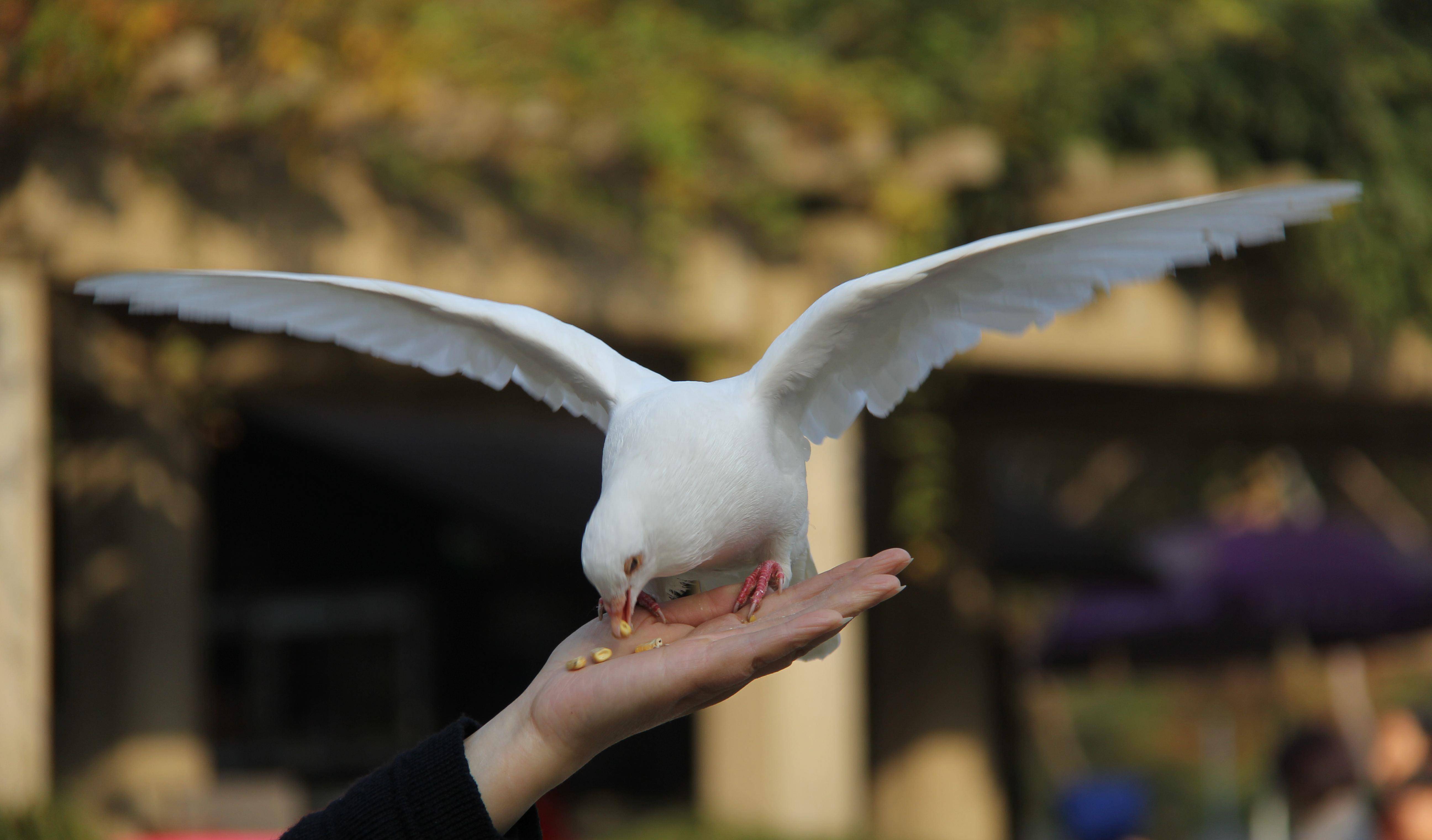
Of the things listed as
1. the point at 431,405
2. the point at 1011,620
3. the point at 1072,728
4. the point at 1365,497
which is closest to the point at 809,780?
the point at 431,405

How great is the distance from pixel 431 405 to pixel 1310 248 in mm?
3904

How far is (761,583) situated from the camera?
7.07 ft

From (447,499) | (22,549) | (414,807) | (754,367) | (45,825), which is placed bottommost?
(45,825)

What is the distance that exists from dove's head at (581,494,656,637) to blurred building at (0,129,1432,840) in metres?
2.44

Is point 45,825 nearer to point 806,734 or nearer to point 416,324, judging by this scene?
point 416,324

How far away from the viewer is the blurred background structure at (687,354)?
3869mm

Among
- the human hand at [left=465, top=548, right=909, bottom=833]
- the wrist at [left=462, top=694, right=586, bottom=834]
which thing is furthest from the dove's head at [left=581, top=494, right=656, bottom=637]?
the wrist at [left=462, top=694, right=586, bottom=834]

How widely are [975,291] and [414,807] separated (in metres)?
1.20

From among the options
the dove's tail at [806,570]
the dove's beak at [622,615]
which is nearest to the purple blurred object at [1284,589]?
the dove's tail at [806,570]

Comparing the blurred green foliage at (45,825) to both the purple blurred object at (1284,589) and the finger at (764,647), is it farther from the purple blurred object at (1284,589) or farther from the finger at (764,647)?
the purple blurred object at (1284,589)

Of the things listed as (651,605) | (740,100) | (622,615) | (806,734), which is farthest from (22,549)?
(806,734)

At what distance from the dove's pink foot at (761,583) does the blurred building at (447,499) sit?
241cm

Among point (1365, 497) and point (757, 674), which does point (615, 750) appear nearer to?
point (1365, 497)

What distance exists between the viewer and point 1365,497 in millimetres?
10836
